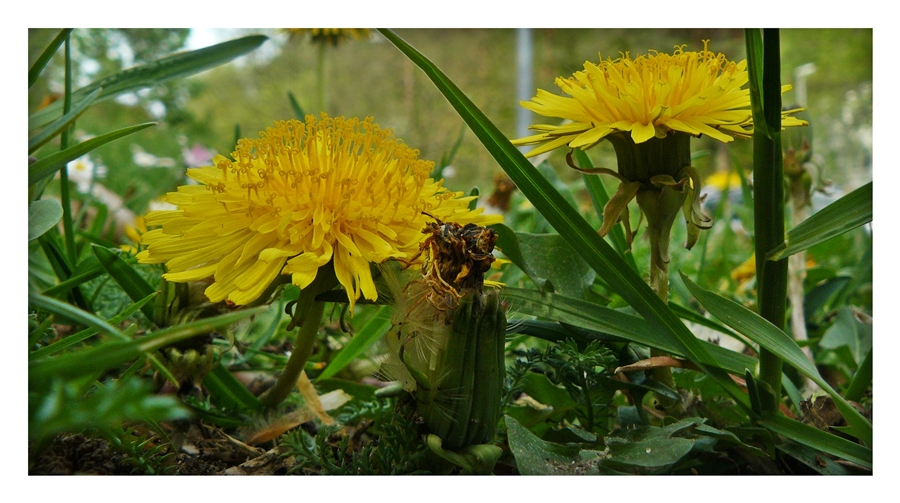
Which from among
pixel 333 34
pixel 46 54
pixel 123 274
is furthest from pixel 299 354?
pixel 333 34

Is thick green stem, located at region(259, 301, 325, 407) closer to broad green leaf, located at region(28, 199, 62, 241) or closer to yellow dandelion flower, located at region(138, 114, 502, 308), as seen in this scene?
yellow dandelion flower, located at region(138, 114, 502, 308)

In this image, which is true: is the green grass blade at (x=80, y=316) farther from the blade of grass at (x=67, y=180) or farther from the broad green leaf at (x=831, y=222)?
the broad green leaf at (x=831, y=222)

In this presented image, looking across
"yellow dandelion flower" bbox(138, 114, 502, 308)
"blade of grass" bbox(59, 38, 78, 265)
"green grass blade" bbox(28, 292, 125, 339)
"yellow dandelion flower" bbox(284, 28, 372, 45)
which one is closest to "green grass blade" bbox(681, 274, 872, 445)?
"yellow dandelion flower" bbox(138, 114, 502, 308)

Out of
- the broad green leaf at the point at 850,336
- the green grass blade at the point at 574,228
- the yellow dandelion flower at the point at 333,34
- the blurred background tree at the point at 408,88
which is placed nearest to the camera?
the green grass blade at the point at 574,228

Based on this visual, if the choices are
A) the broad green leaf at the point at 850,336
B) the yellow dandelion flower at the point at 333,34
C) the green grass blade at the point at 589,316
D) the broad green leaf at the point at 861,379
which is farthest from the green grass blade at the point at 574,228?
the yellow dandelion flower at the point at 333,34

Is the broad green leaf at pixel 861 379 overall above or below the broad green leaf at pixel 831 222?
below

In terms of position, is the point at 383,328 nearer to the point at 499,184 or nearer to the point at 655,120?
the point at 655,120

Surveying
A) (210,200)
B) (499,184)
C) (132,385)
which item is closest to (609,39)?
(499,184)

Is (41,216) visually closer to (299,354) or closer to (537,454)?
(299,354)
